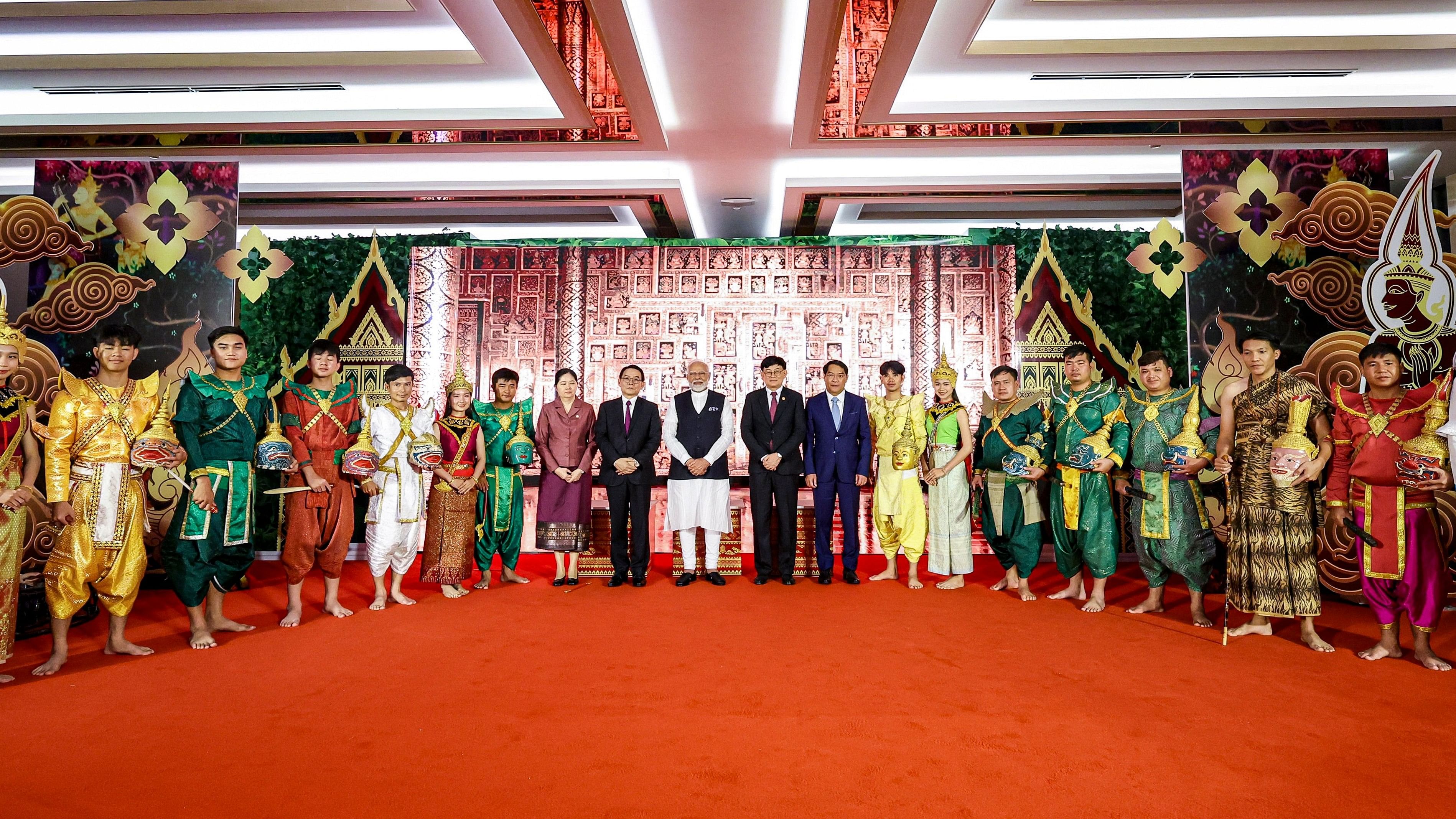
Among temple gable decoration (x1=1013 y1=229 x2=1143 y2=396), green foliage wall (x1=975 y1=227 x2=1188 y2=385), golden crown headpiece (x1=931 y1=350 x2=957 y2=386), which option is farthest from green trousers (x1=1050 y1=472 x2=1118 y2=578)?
green foliage wall (x1=975 y1=227 x2=1188 y2=385)

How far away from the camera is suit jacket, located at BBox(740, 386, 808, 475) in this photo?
17.2 feet

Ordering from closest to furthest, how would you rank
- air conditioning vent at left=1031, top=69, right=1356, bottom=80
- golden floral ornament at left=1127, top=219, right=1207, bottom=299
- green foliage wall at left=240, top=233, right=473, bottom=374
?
1. air conditioning vent at left=1031, top=69, right=1356, bottom=80
2. golden floral ornament at left=1127, top=219, right=1207, bottom=299
3. green foliage wall at left=240, top=233, right=473, bottom=374

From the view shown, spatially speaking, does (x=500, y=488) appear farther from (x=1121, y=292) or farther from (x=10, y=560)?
(x=1121, y=292)

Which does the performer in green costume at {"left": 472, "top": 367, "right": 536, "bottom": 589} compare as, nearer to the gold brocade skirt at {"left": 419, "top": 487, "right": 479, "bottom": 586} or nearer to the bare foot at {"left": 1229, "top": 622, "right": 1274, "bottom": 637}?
the gold brocade skirt at {"left": 419, "top": 487, "right": 479, "bottom": 586}

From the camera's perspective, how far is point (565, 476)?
5.17 meters

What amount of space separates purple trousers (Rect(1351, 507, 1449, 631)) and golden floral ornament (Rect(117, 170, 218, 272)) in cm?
726

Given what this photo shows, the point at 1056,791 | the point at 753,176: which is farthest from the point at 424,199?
the point at 1056,791

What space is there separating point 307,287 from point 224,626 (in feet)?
12.9

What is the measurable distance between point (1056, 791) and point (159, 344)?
5941 mm

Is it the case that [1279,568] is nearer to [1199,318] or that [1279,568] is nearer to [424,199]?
[1199,318]

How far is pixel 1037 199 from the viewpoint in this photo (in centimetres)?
646

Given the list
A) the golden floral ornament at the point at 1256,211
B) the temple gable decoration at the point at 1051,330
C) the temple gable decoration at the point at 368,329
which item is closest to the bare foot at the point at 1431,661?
the golden floral ornament at the point at 1256,211

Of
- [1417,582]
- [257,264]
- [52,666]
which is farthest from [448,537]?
[1417,582]

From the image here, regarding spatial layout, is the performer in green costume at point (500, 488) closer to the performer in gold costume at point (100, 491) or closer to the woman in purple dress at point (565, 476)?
the woman in purple dress at point (565, 476)
